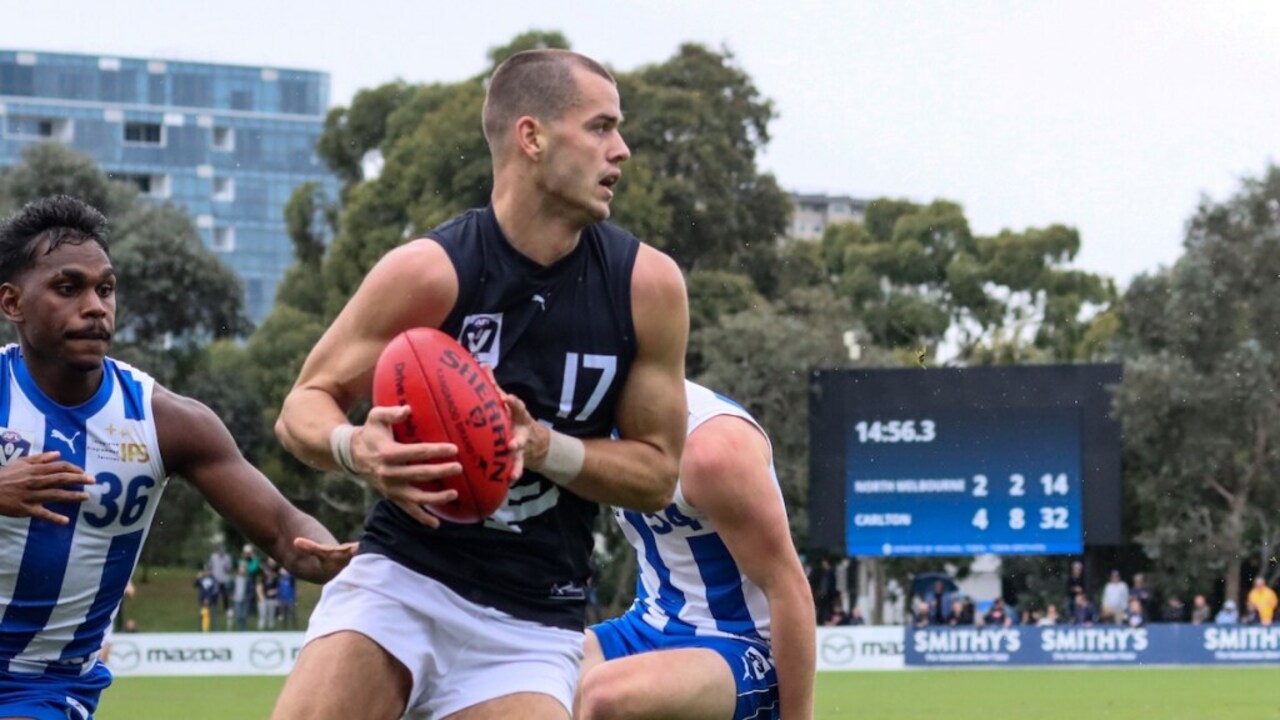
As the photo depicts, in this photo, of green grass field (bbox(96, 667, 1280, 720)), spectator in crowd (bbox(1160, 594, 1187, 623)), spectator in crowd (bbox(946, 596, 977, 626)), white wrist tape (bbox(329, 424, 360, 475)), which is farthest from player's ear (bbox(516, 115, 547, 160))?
spectator in crowd (bbox(1160, 594, 1187, 623))

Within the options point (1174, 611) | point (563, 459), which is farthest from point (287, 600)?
point (563, 459)

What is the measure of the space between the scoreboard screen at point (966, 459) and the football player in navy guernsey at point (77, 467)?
76.4 feet

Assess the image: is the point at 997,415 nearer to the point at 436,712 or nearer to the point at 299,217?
the point at 436,712

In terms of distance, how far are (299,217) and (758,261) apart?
1405 centimetres

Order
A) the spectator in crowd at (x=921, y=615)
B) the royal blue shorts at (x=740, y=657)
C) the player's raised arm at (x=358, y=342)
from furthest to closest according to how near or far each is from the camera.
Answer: the spectator in crowd at (x=921, y=615) < the royal blue shorts at (x=740, y=657) < the player's raised arm at (x=358, y=342)

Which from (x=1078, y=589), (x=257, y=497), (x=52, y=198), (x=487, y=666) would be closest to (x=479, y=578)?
(x=487, y=666)

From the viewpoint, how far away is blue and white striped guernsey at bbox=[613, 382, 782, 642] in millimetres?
7035

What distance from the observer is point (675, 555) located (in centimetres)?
718

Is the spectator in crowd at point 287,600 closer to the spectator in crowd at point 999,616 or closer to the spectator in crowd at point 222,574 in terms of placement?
the spectator in crowd at point 222,574

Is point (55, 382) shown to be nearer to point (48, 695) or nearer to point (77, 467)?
point (77, 467)

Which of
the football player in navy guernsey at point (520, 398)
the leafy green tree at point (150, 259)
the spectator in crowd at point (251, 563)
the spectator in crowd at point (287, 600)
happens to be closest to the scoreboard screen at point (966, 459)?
the spectator in crowd at point (251, 563)

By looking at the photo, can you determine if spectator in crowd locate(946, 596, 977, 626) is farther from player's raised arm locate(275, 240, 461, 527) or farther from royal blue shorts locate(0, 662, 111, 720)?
player's raised arm locate(275, 240, 461, 527)

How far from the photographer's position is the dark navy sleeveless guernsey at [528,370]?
18.8 feet

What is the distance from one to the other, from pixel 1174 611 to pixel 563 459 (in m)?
34.7
